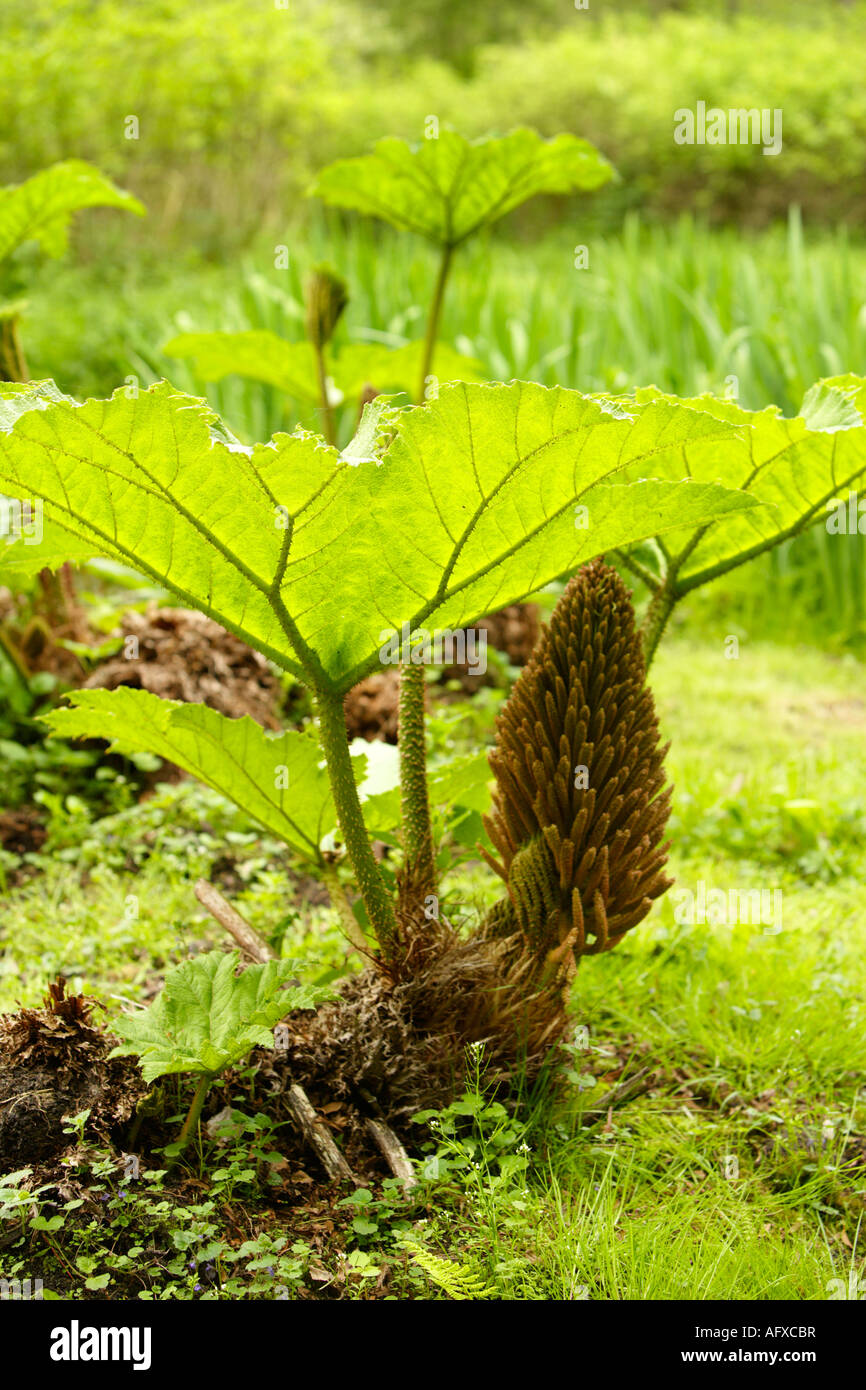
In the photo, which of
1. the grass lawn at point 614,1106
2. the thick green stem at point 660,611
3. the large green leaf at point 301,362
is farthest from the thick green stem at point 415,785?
the large green leaf at point 301,362

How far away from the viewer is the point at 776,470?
1.80 m

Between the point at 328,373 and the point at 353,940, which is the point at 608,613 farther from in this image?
the point at 328,373

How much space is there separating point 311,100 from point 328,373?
888cm

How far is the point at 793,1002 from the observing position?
7.57ft

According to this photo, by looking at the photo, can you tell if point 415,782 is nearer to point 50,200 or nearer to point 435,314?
point 435,314

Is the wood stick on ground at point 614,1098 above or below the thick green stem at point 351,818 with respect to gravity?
below

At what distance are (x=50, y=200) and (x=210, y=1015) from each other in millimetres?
2284

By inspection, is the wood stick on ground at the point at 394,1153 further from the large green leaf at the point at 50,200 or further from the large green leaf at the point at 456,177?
the large green leaf at the point at 50,200

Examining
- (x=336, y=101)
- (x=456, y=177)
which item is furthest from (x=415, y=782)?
(x=336, y=101)

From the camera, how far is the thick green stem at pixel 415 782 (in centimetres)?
180

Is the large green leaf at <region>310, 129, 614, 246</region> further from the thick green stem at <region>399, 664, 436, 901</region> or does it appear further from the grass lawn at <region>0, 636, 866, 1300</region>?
the grass lawn at <region>0, 636, 866, 1300</region>

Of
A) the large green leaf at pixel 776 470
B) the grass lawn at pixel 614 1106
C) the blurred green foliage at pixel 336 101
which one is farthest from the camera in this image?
the blurred green foliage at pixel 336 101

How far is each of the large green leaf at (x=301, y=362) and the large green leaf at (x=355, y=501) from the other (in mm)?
1358

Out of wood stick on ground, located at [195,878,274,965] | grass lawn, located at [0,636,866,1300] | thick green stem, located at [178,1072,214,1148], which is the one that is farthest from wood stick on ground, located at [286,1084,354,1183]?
wood stick on ground, located at [195,878,274,965]
